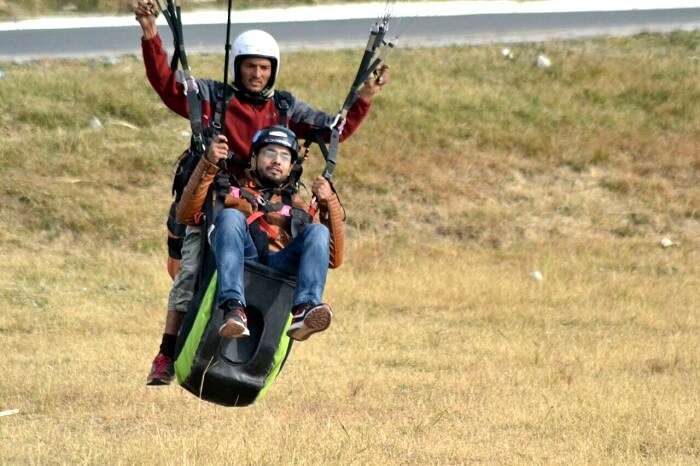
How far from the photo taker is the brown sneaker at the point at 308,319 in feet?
26.6

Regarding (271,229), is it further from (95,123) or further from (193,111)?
(95,123)

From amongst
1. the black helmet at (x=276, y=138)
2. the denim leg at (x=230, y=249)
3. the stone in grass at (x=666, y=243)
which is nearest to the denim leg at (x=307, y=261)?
the denim leg at (x=230, y=249)

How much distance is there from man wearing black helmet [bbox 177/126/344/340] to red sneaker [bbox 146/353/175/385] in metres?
1.24

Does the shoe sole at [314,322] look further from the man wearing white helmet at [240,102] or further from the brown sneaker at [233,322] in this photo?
the man wearing white helmet at [240,102]

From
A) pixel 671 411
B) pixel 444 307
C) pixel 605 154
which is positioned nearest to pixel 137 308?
pixel 444 307

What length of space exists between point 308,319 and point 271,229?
0.75m

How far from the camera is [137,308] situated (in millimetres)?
16703

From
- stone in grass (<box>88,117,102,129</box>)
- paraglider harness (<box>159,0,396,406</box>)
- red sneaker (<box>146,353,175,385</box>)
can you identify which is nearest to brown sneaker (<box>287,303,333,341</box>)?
paraglider harness (<box>159,0,396,406</box>)

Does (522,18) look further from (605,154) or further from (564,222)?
(564,222)

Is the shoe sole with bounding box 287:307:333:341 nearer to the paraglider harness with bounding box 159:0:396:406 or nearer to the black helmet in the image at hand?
the paraglider harness with bounding box 159:0:396:406

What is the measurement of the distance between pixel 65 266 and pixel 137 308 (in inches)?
87.3

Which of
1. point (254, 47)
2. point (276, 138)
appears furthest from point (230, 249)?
point (254, 47)

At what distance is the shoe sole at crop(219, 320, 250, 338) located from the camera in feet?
26.0

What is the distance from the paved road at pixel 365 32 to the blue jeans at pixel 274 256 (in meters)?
17.5
